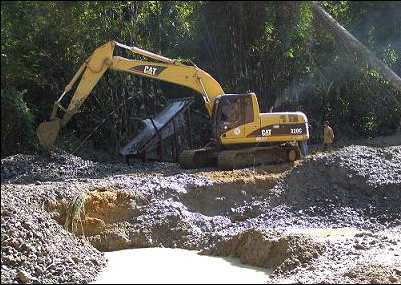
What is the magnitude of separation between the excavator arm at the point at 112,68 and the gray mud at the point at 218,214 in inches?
36.8

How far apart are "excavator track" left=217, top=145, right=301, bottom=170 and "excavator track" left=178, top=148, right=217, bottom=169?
0.62 metres

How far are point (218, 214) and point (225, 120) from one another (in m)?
3.12

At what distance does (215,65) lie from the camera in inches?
848

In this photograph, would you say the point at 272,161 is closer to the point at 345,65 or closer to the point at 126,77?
the point at 126,77

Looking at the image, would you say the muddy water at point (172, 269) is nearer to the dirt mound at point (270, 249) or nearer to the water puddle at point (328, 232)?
the dirt mound at point (270, 249)

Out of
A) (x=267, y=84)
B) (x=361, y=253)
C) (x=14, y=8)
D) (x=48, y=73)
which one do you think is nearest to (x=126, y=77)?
(x=48, y=73)

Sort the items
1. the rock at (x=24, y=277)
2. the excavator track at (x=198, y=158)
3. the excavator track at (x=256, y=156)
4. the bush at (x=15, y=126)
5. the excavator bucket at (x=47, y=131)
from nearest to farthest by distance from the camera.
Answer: the rock at (x=24, y=277) < the bush at (x=15, y=126) < the excavator bucket at (x=47, y=131) < the excavator track at (x=256, y=156) < the excavator track at (x=198, y=158)

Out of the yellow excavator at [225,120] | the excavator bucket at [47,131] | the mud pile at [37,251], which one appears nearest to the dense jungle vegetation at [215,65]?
the excavator bucket at [47,131]

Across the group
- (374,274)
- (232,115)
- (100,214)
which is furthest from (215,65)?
(374,274)

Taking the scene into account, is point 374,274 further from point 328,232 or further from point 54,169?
point 54,169

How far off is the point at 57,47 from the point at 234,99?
5.71 meters

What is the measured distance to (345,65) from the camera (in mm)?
22469

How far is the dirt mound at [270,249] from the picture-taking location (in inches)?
411

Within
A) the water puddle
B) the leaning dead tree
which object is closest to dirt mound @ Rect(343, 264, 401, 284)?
the water puddle
